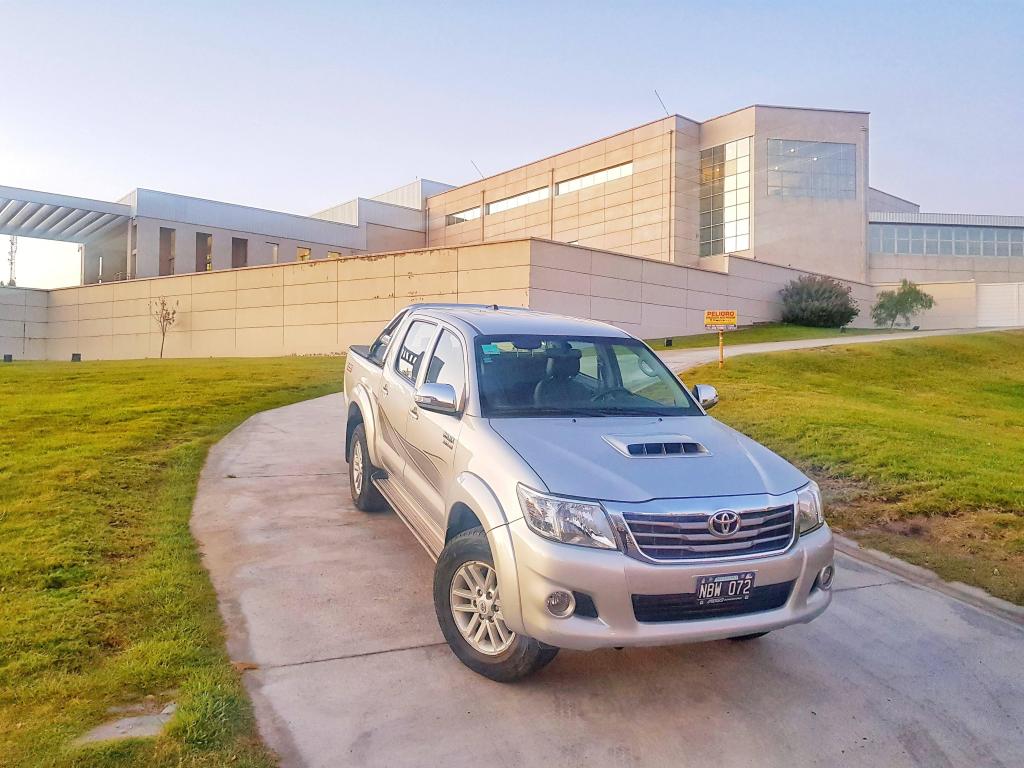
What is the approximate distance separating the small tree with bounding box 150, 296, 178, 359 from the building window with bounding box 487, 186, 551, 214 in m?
26.7

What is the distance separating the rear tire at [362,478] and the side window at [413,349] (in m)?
0.78

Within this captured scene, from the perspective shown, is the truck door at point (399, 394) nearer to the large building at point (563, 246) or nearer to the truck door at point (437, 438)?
the truck door at point (437, 438)

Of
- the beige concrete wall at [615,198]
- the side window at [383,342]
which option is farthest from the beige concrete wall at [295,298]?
the side window at [383,342]

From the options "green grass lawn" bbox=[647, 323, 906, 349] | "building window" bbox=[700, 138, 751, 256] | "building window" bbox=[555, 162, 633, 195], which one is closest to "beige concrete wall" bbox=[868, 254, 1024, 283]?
"building window" bbox=[700, 138, 751, 256]

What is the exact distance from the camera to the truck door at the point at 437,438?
13.8ft

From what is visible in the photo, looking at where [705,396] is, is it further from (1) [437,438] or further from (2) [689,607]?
(2) [689,607]

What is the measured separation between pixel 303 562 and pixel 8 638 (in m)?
1.81

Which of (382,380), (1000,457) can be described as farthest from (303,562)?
(1000,457)

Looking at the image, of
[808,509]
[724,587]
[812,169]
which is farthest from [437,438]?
[812,169]

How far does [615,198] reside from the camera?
46844 millimetres

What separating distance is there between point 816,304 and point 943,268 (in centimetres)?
2662

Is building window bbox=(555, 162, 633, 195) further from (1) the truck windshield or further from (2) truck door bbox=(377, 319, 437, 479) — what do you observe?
(1) the truck windshield

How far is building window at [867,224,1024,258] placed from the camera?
52469 mm

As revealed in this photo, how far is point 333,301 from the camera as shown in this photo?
28.7 metres
